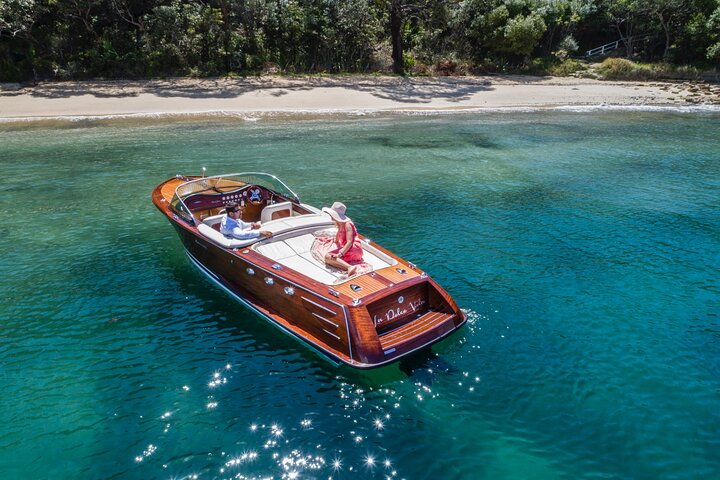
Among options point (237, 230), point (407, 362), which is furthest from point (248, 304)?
point (407, 362)

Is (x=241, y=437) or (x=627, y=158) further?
(x=627, y=158)

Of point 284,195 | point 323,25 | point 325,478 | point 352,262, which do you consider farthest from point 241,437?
point 323,25

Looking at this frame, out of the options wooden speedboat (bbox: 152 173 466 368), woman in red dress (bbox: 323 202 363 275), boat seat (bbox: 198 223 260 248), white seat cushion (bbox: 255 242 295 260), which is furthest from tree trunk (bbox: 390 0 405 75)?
woman in red dress (bbox: 323 202 363 275)

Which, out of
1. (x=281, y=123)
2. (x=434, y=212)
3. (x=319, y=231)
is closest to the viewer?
(x=319, y=231)

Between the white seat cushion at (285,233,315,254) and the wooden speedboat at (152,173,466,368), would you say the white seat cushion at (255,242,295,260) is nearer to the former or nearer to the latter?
the wooden speedboat at (152,173,466,368)

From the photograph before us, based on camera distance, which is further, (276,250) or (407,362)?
(276,250)

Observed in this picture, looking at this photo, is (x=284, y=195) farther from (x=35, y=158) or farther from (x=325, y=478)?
(x=35, y=158)

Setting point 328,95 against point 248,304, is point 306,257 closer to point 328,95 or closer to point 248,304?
point 248,304

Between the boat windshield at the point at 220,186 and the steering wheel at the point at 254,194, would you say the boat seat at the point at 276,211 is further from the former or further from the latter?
the steering wheel at the point at 254,194
